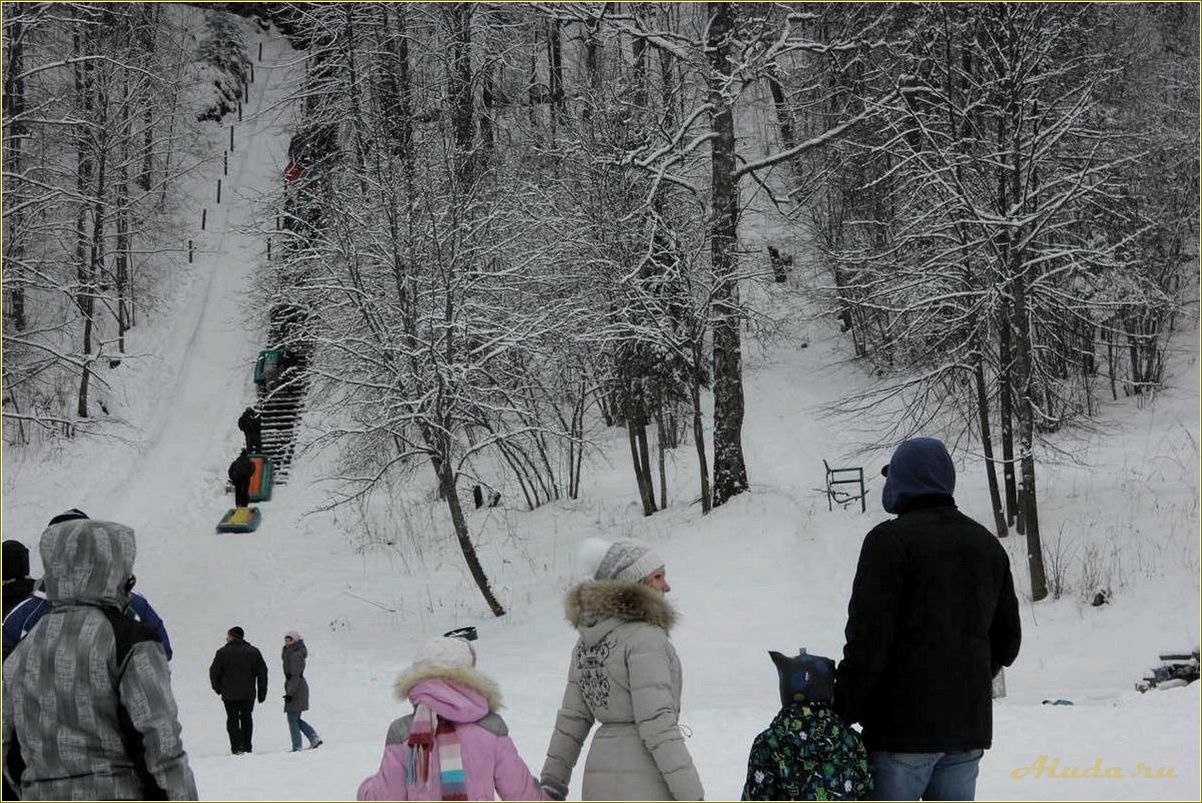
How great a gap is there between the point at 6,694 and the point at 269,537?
2058 centimetres

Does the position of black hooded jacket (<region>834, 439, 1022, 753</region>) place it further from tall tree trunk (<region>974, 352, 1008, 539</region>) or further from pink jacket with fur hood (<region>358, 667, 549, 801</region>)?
tall tree trunk (<region>974, 352, 1008, 539</region>)

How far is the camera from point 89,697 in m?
3.90

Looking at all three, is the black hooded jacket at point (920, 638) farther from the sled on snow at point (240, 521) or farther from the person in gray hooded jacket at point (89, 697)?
the sled on snow at point (240, 521)

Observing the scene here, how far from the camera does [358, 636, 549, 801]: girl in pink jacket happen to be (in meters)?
4.07

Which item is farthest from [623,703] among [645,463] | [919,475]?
[645,463]

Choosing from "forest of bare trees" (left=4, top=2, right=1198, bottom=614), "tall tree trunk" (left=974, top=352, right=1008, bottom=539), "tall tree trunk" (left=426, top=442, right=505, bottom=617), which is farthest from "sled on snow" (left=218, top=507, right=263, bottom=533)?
"tall tree trunk" (left=974, top=352, right=1008, bottom=539)

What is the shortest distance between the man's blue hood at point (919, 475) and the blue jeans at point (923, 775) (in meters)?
0.90

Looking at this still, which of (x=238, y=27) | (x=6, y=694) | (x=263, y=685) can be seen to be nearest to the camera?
(x=6, y=694)

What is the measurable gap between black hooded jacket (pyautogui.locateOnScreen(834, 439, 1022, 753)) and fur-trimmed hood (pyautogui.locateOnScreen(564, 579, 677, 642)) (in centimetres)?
74

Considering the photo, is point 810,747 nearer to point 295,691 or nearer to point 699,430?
point 295,691

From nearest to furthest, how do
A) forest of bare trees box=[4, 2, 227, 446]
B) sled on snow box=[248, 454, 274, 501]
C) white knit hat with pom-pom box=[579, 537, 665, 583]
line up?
white knit hat with pom-pom box=[579, 537, 665, 583]
forest of bare trees box=[4, 2, 227, 446]
sled on snow box=[248, 454, 274, 501]

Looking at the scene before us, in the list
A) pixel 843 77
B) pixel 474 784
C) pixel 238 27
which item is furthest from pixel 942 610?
pixel 238 27

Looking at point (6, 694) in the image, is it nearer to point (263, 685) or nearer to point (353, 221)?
point (263, 685)

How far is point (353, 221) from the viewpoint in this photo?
20.4m
